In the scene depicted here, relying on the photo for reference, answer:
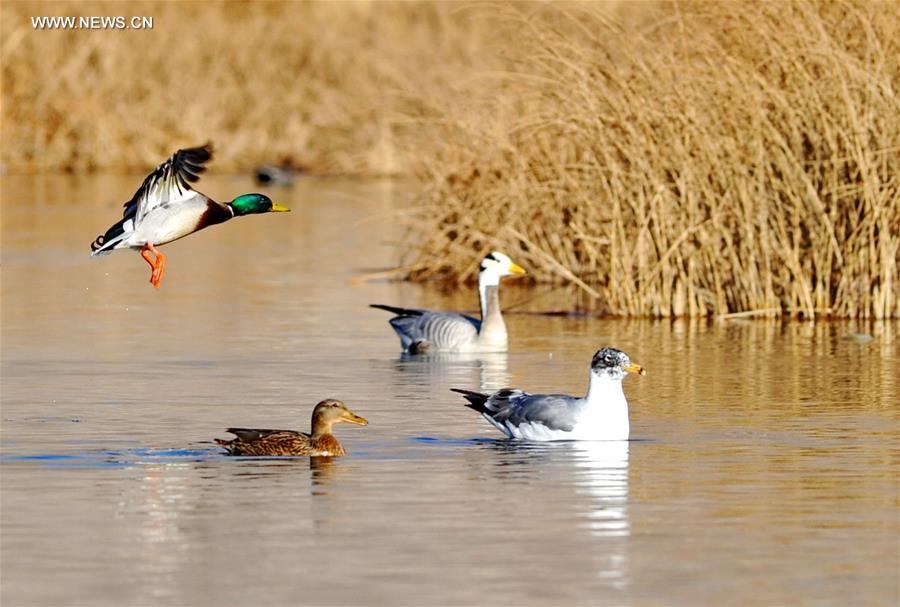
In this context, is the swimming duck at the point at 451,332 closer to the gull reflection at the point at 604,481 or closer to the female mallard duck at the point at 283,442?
the gull reflection at the point at 604,481

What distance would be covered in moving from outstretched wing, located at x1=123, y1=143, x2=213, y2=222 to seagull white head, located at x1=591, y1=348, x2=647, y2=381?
2.42 metres

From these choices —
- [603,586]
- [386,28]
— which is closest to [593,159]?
[603,586]

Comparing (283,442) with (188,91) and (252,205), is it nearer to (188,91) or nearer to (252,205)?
(252,205)

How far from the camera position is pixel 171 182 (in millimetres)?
11742

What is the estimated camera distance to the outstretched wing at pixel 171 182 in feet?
38.3

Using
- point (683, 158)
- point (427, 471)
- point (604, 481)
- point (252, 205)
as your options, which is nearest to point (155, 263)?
point (252, 205)

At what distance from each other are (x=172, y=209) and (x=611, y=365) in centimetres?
256

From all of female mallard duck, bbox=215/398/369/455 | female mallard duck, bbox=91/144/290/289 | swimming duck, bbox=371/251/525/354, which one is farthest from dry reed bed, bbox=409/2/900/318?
female mallard duck, bbox=215/398/369/455

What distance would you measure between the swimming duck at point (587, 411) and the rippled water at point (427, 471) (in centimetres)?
13

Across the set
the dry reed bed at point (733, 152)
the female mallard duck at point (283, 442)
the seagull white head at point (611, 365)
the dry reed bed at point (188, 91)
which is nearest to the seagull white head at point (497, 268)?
the dry reed bed at point (733, 152)

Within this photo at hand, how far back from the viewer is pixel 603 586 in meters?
8.26

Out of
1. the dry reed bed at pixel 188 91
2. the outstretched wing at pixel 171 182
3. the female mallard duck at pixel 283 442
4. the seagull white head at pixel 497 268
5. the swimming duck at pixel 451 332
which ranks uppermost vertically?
the dry reed bed at pixel 188 91

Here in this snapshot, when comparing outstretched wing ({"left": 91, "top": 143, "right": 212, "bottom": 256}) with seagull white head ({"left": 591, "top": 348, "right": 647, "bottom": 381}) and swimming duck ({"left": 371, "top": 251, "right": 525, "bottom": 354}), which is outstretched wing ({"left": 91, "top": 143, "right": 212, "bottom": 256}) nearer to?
seagull white head ({"left": 591, "top": 348, "right": 647, "bottom": 381})

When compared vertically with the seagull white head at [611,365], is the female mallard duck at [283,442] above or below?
below
